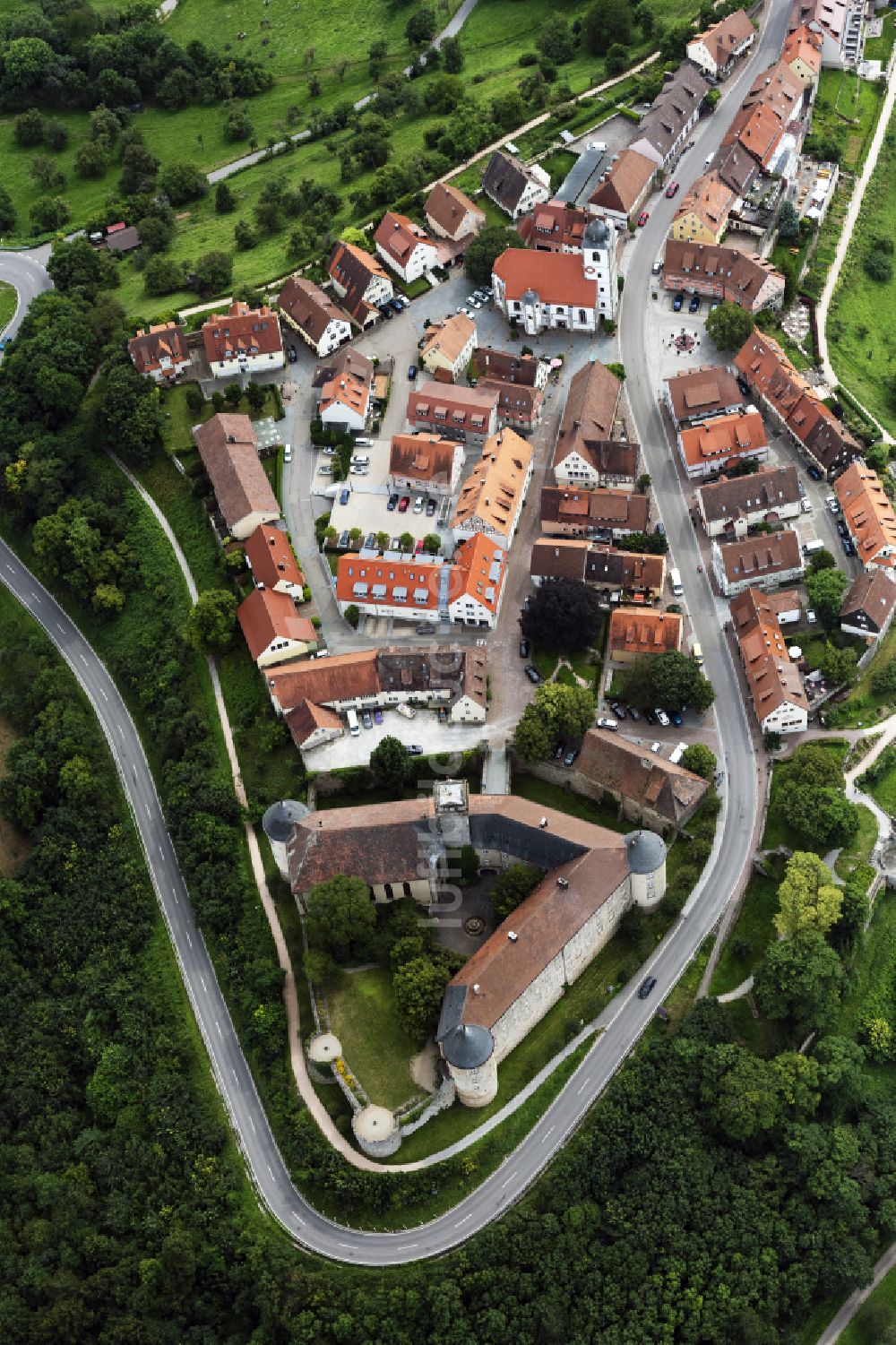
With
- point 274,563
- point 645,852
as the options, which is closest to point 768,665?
point 645,852

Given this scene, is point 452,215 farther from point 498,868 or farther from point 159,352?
point 498,868

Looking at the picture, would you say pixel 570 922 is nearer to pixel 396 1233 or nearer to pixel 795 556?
pixel 396 1233

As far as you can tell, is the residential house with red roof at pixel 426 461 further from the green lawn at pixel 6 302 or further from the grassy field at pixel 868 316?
the green lawn at pixel 6 302

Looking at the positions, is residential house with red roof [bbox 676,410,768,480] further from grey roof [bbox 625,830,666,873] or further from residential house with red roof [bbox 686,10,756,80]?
residential house with red roof [bbox 686,10,756,80]

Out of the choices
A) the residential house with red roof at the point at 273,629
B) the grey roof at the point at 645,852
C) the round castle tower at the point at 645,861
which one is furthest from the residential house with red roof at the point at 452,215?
the grey roof at the point at 645,852

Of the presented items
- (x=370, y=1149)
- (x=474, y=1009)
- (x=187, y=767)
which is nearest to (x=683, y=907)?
(x=474, y=1009)

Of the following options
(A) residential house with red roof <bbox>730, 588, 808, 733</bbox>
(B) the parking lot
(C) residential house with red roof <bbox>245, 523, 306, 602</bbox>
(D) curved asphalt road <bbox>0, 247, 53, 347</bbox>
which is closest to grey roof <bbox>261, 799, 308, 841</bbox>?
(B) the parking lot
